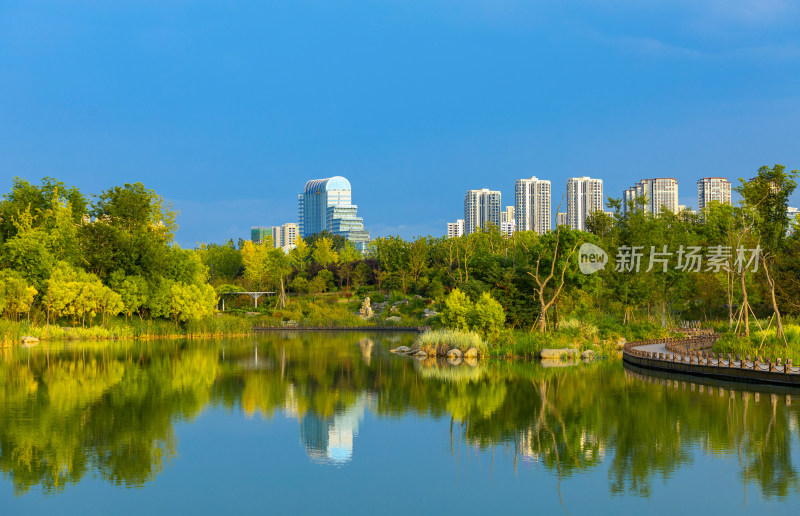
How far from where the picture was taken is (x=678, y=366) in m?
25.7

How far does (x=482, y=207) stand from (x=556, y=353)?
167 metres

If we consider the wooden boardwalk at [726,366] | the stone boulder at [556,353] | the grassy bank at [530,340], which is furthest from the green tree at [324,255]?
the wooden boardwalk at [726,366]

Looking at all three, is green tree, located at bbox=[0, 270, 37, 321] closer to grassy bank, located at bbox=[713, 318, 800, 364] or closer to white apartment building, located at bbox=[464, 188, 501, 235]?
grassy bank, located at bbox=[713, 318, 800, 364]

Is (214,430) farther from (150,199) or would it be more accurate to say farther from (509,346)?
(150,199)

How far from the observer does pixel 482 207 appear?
197 m

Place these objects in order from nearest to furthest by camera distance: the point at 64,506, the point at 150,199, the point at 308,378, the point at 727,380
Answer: the point at 64,506 → the point at 727,380 → the point at 308,378 → the point at 150,199

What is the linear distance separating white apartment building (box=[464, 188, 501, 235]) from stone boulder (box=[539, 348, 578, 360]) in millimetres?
161290

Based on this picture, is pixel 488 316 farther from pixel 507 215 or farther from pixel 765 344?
pixel 507 215

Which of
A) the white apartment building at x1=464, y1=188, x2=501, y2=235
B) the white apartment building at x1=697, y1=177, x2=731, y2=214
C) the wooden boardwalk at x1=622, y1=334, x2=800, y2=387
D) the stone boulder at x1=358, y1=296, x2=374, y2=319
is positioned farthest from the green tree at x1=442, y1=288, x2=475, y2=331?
the white apartment building at x1=464, y1=188, x2=501, y2=235

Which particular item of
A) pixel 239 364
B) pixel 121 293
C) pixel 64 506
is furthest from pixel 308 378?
pixel 121 293

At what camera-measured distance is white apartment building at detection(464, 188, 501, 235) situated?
640ft

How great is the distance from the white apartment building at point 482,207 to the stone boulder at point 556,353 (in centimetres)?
16129

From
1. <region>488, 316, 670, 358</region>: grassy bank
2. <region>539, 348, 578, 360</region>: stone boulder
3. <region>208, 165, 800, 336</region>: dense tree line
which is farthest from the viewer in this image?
<region>208, 165, 800, 336</region>: dense tree line

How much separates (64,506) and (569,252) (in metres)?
28.1
